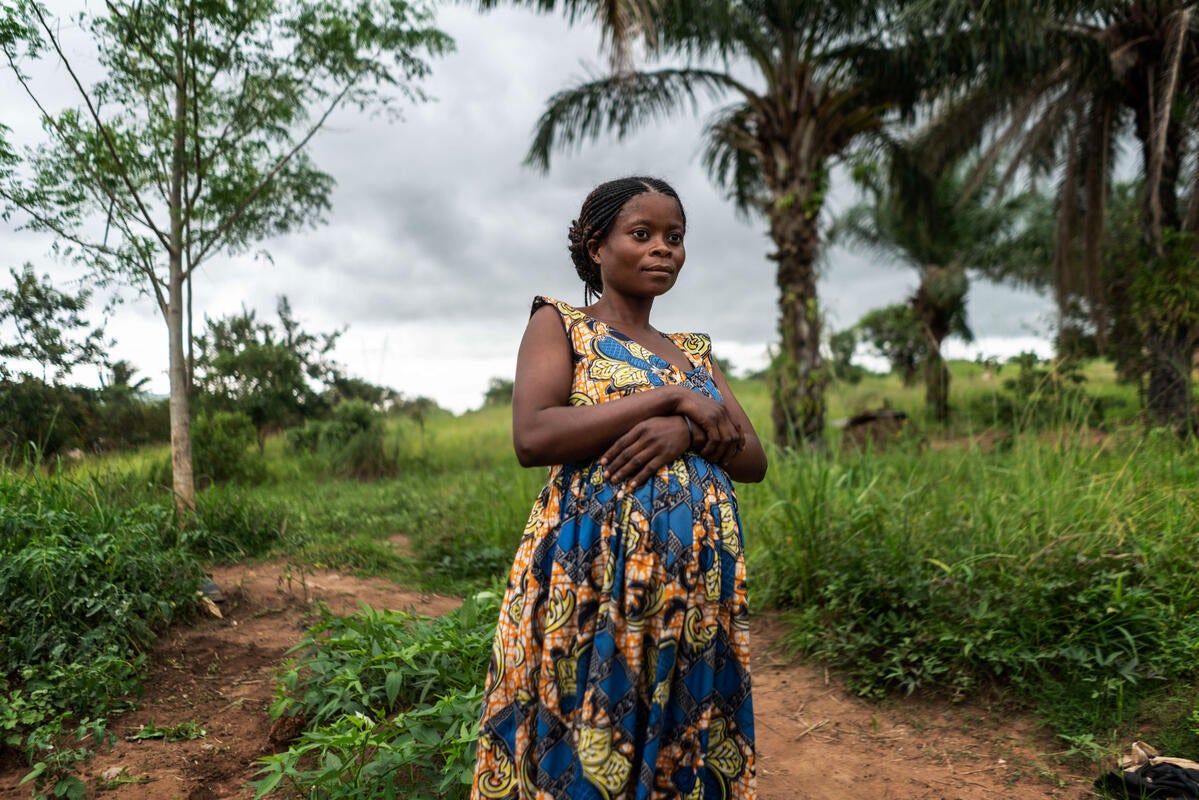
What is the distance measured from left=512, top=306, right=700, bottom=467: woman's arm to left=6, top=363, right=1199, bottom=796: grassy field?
7.80 ft

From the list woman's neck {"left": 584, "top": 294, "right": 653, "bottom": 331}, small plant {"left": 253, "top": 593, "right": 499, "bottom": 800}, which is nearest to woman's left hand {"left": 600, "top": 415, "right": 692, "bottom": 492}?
woman's neck {"left": 584, "top": 294, "right": 653, "bottom": 331}

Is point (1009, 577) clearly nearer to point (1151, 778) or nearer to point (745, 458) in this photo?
point (1151, 778)

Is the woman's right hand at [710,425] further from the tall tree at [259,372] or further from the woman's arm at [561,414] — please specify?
the tall tree at [259,372]

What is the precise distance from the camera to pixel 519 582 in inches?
69.2

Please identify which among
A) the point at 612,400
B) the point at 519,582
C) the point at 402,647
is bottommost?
the point at 402,647

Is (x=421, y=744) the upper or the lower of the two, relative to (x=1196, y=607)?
lower

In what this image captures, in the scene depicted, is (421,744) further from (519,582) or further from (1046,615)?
(1046,615)

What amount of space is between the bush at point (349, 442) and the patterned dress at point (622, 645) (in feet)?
30.5

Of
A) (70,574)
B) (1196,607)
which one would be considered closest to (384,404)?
(70,574)

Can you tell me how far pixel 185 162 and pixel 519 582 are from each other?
5.08 meters

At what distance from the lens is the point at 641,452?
1631 mm

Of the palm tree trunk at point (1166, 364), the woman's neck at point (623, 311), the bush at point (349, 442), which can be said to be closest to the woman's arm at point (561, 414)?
the woman's neck at point (623, 311)

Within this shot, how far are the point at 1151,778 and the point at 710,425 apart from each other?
2.01 m

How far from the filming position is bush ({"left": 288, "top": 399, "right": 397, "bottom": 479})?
1065cm
